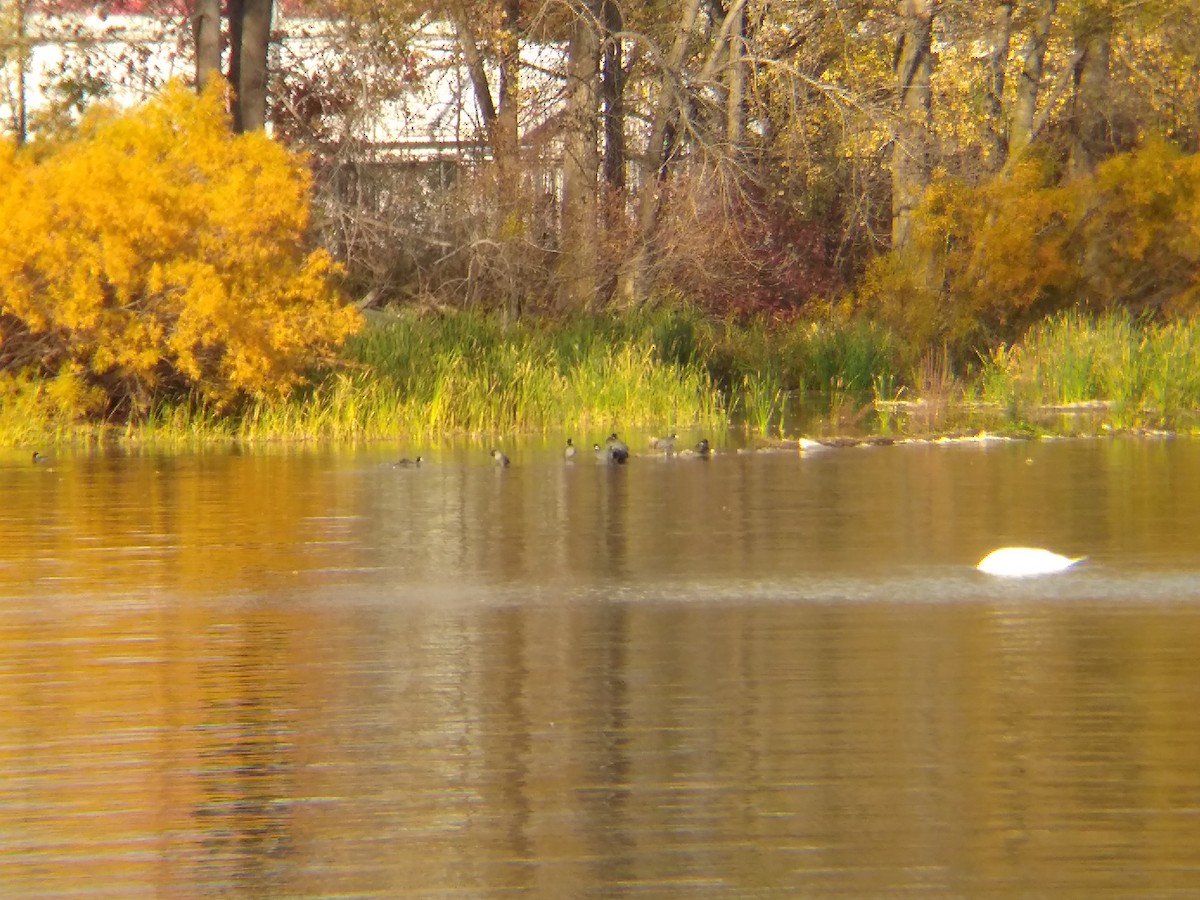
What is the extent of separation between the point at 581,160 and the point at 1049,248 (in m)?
7.55

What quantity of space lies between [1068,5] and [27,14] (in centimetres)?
1804

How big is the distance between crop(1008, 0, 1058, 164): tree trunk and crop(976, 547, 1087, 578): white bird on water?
82.1ft

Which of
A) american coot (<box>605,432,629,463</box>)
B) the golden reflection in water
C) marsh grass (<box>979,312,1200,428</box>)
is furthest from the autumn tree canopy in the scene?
the golden reflection in water

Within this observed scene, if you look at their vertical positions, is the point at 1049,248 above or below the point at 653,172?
below

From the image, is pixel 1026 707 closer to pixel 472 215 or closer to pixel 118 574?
pixel 118 574

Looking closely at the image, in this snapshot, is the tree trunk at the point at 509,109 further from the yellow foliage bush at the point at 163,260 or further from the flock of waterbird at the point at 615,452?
the flock of waterbird at the point at 615,452

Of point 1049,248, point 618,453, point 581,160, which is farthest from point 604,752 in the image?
point 1049,248

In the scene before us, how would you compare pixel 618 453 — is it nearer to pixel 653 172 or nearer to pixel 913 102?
pixel 653 172

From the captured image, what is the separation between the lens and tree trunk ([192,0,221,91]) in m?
28.2

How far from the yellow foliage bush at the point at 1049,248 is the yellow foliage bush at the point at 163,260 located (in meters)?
13.4

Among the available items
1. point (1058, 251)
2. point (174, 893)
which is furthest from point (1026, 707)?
point (1058, 251)

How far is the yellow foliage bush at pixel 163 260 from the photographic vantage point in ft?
70.2

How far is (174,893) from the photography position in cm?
546

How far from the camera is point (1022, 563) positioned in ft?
36.9
